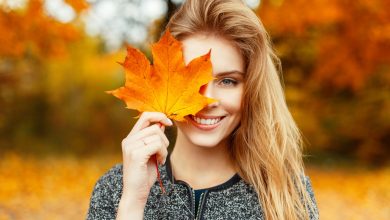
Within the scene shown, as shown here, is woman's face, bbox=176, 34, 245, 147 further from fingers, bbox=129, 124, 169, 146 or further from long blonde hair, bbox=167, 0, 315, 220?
fingers, bbox=129, 124, 169, 146

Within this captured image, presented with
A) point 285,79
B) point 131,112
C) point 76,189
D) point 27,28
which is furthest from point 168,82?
point 131,112

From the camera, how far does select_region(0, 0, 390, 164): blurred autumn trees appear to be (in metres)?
7.07

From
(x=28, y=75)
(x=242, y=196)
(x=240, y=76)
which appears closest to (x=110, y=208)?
(x=242, y=196)

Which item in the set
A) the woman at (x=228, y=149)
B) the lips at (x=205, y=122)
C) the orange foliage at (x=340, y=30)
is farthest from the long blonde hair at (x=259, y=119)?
the orange foliage at (x=340, y=30)

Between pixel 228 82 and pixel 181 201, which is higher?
pixel 228 82

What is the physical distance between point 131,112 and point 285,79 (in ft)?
14.2

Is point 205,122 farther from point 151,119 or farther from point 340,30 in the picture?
point 340,30

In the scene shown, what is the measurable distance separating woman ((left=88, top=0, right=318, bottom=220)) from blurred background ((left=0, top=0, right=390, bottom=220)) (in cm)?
175

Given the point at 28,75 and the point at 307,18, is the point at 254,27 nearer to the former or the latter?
the point at 307,18

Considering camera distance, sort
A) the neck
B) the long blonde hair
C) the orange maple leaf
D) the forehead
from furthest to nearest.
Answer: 1. the neck
2. the long blonde hair
3. the forehead
4. the orange maple leaf

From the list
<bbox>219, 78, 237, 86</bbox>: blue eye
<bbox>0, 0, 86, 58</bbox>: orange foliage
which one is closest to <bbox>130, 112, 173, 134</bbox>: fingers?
<bbox>219, 78, 237, 86</bbox>: blue eye

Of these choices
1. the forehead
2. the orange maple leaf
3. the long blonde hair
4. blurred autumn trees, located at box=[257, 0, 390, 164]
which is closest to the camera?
the orange maple leaf

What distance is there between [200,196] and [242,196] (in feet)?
0.60

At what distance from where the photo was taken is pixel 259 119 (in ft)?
7.21
